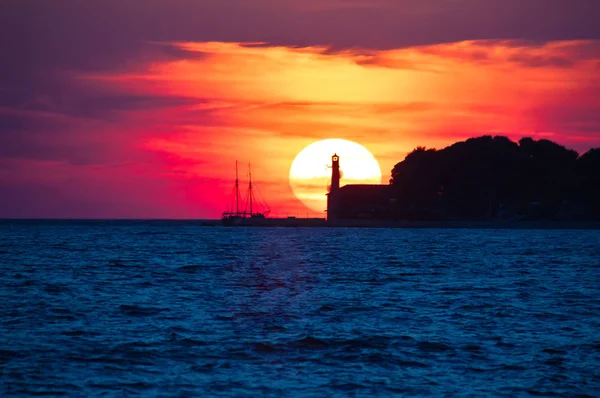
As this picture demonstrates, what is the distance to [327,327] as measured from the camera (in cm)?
2936

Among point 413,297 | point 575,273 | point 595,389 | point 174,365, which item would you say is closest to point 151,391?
point 174,365

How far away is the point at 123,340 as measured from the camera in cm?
2623

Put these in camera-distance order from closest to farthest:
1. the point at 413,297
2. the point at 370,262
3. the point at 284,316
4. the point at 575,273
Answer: the point at 284,316 → the point at 413,297 → the point at 575,273 → the point at 370,262

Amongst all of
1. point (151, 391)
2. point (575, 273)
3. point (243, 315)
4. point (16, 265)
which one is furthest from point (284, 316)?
point (16, 265)

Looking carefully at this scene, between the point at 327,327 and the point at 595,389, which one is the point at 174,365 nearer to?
the point at 327,327

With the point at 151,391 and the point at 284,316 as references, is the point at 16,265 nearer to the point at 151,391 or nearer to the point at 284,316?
the point at 284,316

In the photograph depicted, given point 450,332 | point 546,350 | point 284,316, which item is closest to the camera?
point 546,350

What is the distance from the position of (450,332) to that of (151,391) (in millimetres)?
11997

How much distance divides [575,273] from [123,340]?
3865cm

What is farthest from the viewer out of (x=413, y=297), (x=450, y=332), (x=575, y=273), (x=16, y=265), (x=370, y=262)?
(x=370, y=262)

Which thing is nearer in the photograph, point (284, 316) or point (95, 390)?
point (95, 390)

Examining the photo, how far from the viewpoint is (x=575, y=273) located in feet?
188

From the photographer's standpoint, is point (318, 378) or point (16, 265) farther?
point (16, 265)

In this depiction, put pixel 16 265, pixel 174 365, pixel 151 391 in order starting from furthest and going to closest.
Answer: pixel 16 265
pixel 174 365
pixel 151 391
